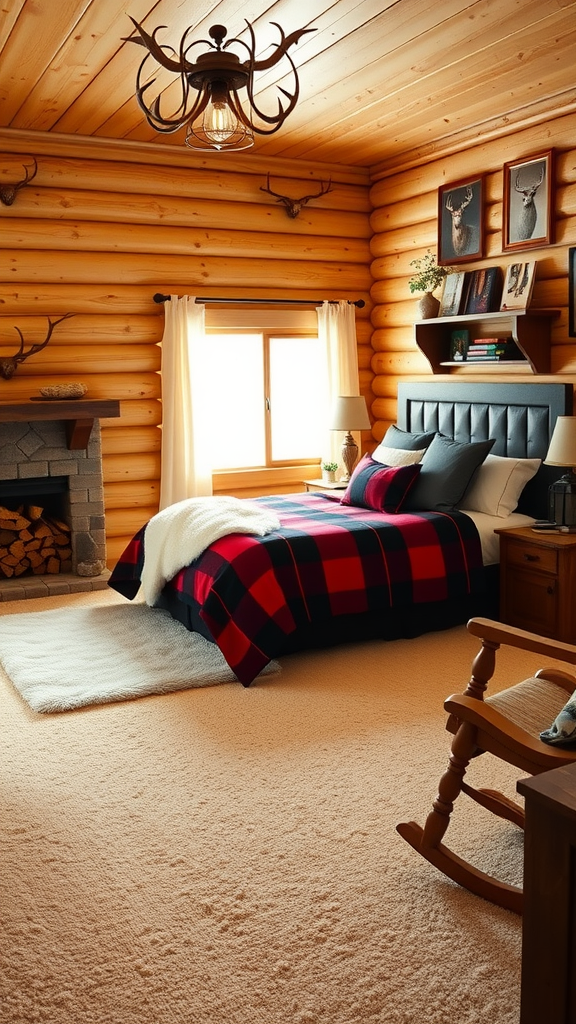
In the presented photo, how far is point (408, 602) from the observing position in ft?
15.5

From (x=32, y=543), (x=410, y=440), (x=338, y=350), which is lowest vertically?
(x=32, y=543)

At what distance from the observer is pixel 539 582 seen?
4.70 m

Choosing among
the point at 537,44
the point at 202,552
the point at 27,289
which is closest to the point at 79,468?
the point at 27,289

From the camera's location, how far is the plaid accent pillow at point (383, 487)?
17.1 ft

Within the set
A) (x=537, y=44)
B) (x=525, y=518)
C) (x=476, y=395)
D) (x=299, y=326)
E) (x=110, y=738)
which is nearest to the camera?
(x=110, y=738)

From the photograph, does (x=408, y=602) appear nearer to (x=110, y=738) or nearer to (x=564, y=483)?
(x=564, y=483)

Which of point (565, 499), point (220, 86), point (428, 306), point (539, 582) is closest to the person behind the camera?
point (220, 86)

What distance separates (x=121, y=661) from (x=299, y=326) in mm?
3471

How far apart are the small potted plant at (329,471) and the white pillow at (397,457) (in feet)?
2.86

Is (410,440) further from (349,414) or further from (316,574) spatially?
(316,574)

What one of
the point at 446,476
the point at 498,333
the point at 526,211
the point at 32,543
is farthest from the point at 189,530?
the point at 526,211

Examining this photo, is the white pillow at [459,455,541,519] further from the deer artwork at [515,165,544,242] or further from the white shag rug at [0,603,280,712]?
the white shag rug at [0,603,280,712]

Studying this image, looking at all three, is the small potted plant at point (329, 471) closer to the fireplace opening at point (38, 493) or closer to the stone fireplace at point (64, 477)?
the stone fireplace at point (64, 477)

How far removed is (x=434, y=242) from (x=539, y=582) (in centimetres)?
290
